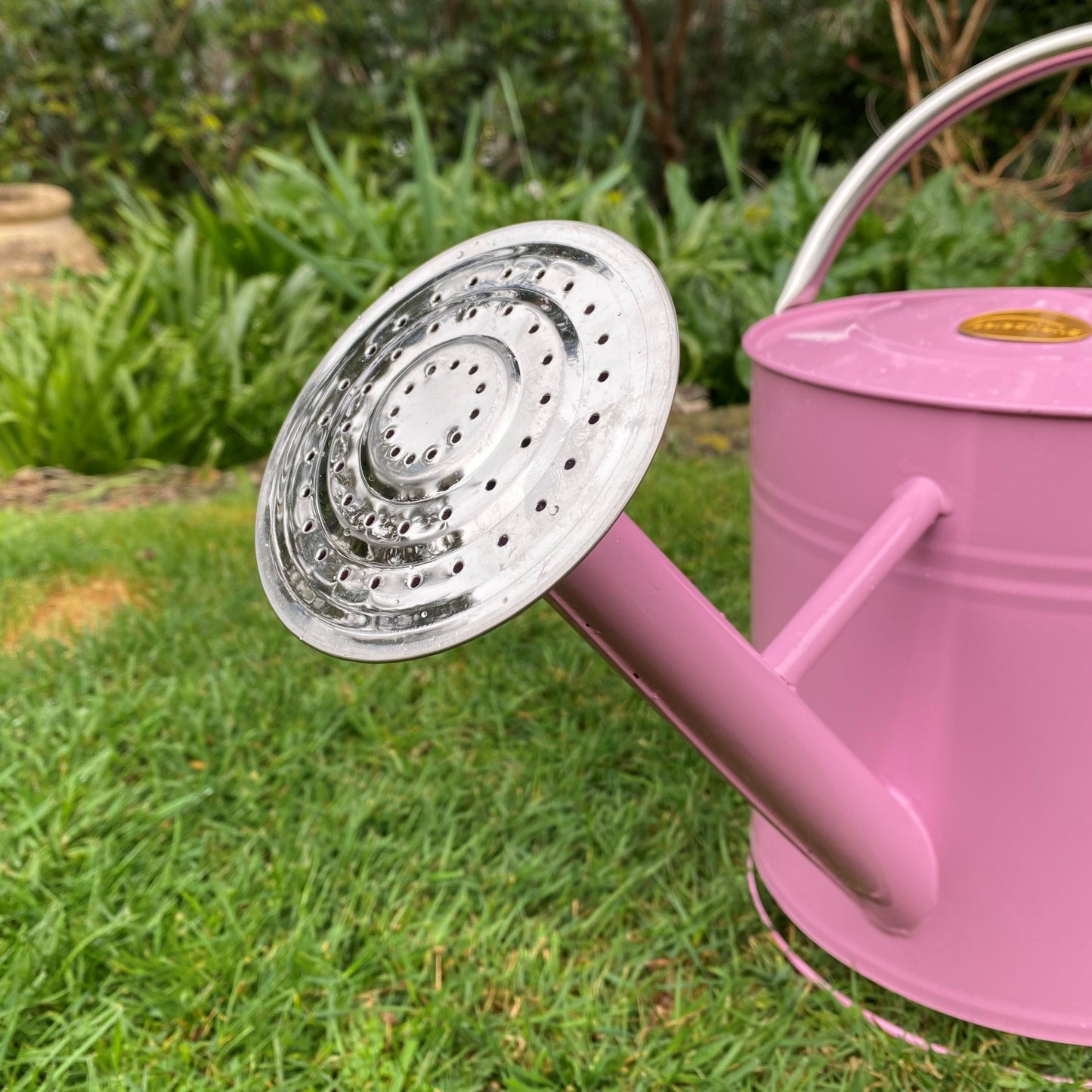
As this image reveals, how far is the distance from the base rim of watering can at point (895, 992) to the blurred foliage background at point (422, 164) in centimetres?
221

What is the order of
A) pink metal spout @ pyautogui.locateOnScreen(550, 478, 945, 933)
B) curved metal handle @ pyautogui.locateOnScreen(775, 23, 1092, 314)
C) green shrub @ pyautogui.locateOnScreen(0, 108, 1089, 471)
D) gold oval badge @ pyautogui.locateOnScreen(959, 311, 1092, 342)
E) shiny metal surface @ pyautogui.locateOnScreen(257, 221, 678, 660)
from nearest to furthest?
shiny metal surface @ pyautogui.locateOnScreen(257, 221, 678, 660), pink metal spout @ pyautogui.locateOnScreen(550, 478, 945, 933), gold oval badge @ pyautogui.locateOnScreen(959, 311, 1092, 342), curved metal handle @ pyautogui.locateOnScreen(775, 23, 1092, 314), green shrub @ pyautogui.locateOnScreen(0, 108, 1089, 471)

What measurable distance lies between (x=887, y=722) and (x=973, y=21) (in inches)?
152

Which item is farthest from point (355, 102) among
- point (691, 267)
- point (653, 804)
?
point (653, 804)

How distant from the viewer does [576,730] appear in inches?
66.9

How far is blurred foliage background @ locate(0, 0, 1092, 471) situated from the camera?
3094 millimetres

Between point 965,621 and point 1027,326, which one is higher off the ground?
point 1027,326

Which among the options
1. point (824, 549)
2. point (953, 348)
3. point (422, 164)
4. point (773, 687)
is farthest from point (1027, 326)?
point (422, 164)

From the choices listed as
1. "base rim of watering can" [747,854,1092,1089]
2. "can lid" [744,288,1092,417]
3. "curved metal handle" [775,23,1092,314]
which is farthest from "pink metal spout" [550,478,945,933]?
"curved metal handle" [775,23,1092,314]

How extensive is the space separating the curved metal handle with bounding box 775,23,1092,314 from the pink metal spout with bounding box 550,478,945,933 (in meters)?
0.51

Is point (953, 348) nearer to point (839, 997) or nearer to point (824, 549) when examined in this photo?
point (824, 549)

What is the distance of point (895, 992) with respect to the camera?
3.89 ft

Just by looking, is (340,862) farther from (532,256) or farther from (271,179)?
(271,179)

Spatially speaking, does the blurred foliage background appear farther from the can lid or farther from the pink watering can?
the pink watering can

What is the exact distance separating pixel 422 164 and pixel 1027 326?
2.62m
